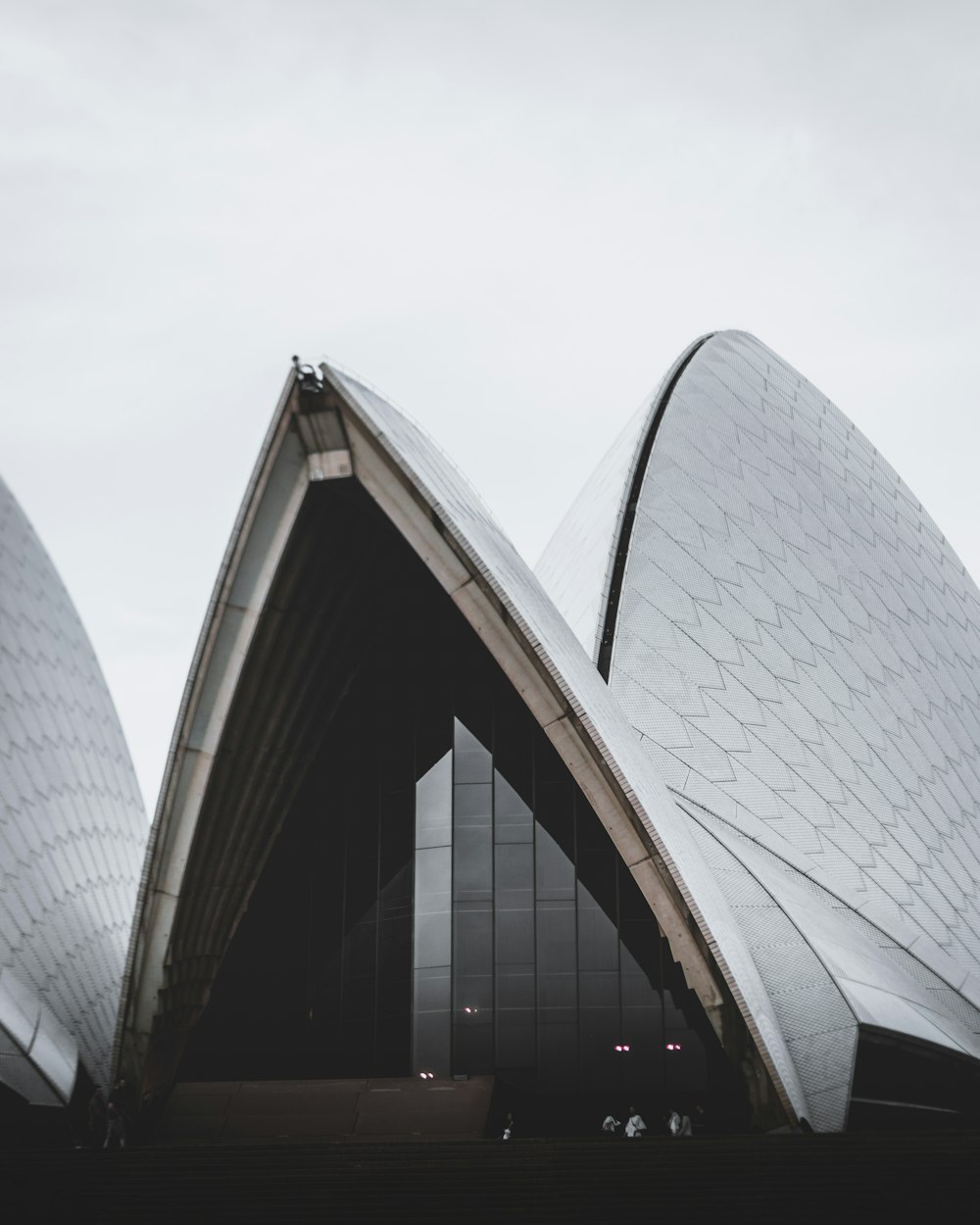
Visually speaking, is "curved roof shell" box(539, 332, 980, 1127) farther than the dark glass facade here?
No

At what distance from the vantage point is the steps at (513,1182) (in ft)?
37.3

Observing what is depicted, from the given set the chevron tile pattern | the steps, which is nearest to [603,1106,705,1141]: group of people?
the chevron tile pattern

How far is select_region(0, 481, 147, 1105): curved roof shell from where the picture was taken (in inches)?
734

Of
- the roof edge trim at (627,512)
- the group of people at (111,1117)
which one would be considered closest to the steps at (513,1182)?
the group of people at (111,1117)

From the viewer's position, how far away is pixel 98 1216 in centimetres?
1172

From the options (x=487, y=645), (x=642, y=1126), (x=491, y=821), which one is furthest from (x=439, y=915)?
(x=487, y=645)

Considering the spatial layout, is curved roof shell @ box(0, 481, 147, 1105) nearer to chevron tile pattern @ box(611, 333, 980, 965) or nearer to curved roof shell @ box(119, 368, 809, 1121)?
curved roof shell @ box(119, 368, 809, 1121)

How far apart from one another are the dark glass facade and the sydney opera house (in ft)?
0.17

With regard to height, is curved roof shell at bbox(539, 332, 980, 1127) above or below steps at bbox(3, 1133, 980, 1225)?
above

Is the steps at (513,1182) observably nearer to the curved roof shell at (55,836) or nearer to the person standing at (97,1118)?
the person standing at (97,1118)

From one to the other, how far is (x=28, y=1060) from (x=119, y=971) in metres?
5.58

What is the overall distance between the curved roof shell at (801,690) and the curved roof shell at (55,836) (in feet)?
29.9

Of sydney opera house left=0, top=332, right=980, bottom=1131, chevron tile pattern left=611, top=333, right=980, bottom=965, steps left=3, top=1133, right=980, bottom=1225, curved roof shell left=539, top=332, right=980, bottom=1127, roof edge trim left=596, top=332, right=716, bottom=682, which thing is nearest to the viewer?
steps left=3, top=1133, right=980, bottom=1225

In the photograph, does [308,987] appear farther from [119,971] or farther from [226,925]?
[119,971]
